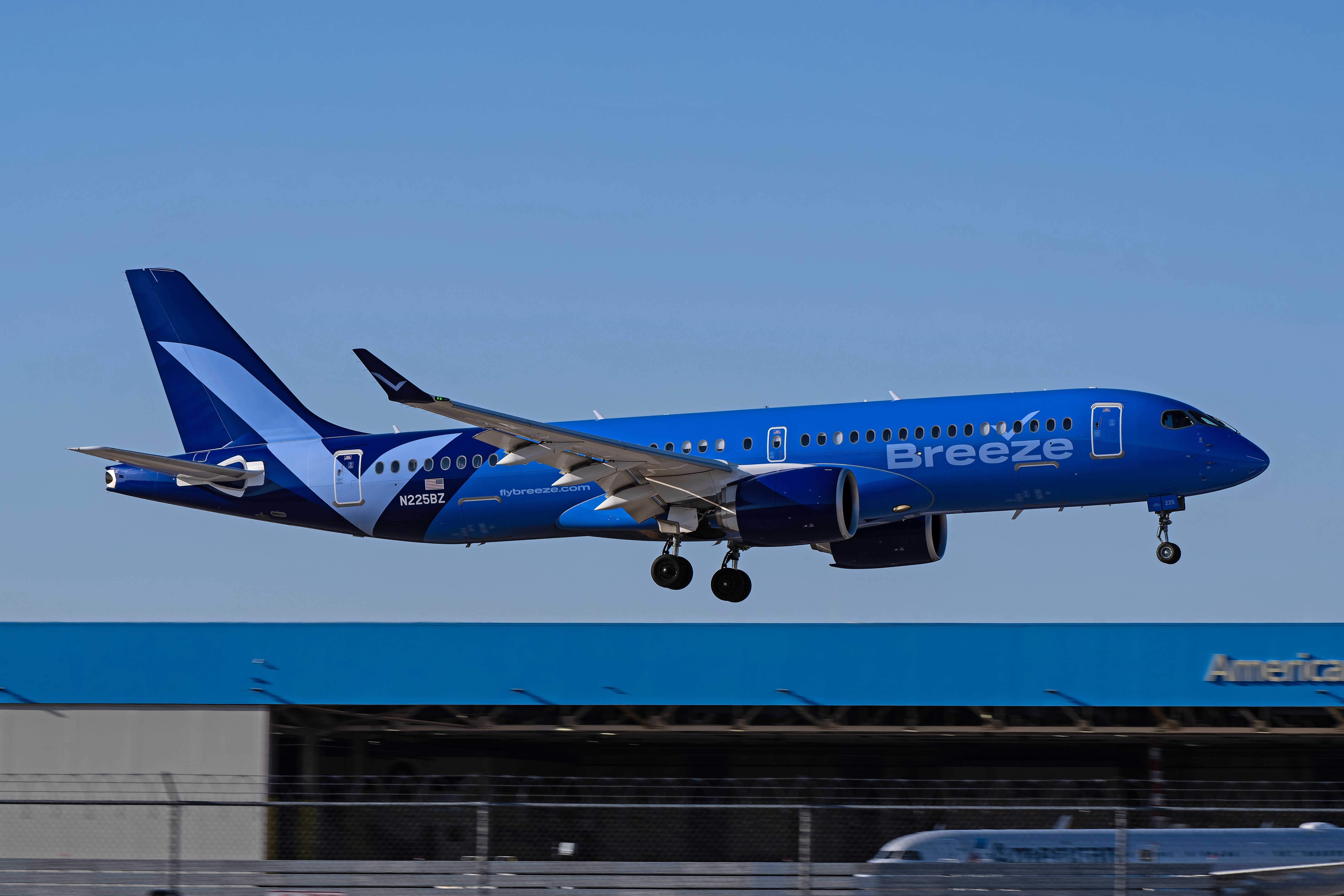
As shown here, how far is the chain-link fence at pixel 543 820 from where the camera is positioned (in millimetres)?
14852

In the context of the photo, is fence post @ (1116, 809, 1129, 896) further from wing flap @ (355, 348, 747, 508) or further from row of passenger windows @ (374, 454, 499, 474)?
row of passenger windows @ (374, 454, 499, 474)

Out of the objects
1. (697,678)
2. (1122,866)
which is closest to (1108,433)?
(697,678)

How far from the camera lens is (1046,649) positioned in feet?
94.6

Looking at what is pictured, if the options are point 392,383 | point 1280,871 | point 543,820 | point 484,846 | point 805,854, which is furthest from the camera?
point 392,383

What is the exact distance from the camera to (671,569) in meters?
35.9

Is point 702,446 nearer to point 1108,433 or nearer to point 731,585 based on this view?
point 731,585

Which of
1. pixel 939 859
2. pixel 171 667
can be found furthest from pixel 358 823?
pixel 171 667

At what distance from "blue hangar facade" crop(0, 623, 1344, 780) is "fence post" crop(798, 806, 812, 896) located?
15065mm

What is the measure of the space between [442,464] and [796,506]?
9471 millimetres

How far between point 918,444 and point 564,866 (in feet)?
62.4

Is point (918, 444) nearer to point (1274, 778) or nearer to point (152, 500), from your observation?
point (1274, 778)

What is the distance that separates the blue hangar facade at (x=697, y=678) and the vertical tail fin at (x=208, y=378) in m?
10.2

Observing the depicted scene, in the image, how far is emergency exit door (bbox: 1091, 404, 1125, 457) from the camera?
103ft

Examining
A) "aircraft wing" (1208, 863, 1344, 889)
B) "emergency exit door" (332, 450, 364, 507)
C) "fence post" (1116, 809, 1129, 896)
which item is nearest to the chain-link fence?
"fence post" (1116, 809, 1129, 896)
